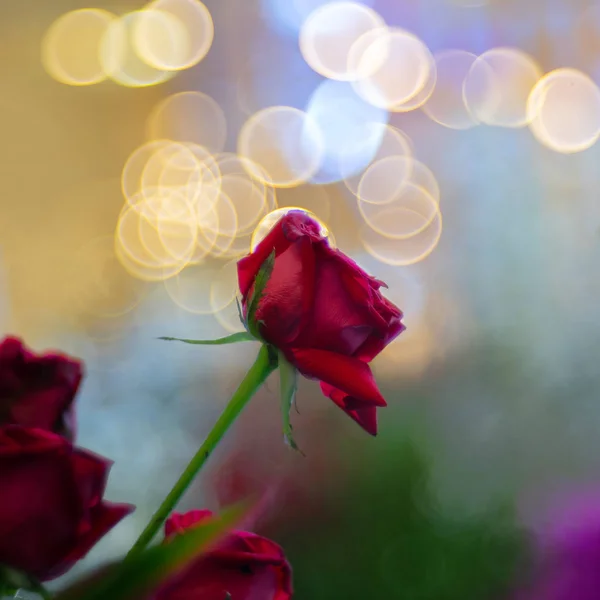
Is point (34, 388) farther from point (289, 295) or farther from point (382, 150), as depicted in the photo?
point (382, 150)

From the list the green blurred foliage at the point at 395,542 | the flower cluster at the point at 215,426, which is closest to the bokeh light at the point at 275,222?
the flower cluster at the point at 215,426

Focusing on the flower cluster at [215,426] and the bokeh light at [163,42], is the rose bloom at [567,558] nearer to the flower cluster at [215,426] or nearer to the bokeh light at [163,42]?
the flower cluster at [215,426]

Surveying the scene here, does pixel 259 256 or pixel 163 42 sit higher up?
pixel 163 42

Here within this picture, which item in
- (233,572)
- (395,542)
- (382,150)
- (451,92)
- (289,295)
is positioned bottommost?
(395,542)

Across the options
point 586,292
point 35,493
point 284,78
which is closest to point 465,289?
point 586,292

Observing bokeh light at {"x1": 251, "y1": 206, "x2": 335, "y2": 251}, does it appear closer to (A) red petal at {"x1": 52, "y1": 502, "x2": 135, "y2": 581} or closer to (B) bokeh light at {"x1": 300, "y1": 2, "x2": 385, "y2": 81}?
(A) red petal at {"x1": 52, "y1": 502, "x2": 135, "y2": 581}

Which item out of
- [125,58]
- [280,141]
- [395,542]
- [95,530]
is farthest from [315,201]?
[95,530]

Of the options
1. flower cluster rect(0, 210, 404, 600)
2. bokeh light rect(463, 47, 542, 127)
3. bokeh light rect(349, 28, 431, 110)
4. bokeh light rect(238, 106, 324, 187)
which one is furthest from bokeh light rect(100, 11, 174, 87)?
flower cluster rect(0, 210, 404, 600)
